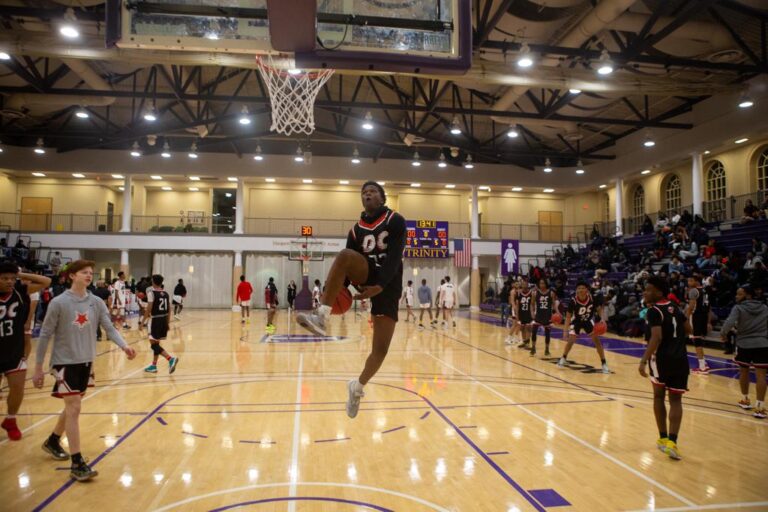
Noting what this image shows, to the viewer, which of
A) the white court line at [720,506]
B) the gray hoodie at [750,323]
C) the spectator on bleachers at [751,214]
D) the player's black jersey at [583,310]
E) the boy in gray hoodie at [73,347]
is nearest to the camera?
the white court line at [720,506]

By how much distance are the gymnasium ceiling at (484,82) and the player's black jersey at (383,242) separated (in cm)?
1054

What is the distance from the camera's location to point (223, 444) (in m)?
5.35

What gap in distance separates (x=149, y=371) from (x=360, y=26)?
7409 millimetres

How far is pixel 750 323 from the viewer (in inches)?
256

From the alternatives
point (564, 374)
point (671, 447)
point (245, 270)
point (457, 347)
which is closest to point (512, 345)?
point (457, 347)

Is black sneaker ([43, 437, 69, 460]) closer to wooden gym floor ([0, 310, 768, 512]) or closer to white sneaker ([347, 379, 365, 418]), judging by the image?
wooden gym floor ([0, 310, 768, 512])

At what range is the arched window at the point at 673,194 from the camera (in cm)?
2592

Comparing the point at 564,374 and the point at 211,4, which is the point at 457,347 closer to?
the point at 564,374

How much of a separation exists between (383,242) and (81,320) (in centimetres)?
290

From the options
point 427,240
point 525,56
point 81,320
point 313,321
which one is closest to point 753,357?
point 313,321

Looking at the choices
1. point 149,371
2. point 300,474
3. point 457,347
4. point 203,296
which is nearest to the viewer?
point 300,474

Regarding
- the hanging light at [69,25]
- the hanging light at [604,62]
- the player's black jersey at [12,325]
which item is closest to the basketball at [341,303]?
the player's black jersey at [12,325]

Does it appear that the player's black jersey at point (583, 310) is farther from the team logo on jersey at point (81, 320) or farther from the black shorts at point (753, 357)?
the team logo on jersey at point (81, 320)

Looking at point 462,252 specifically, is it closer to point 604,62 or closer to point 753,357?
point 604,62
